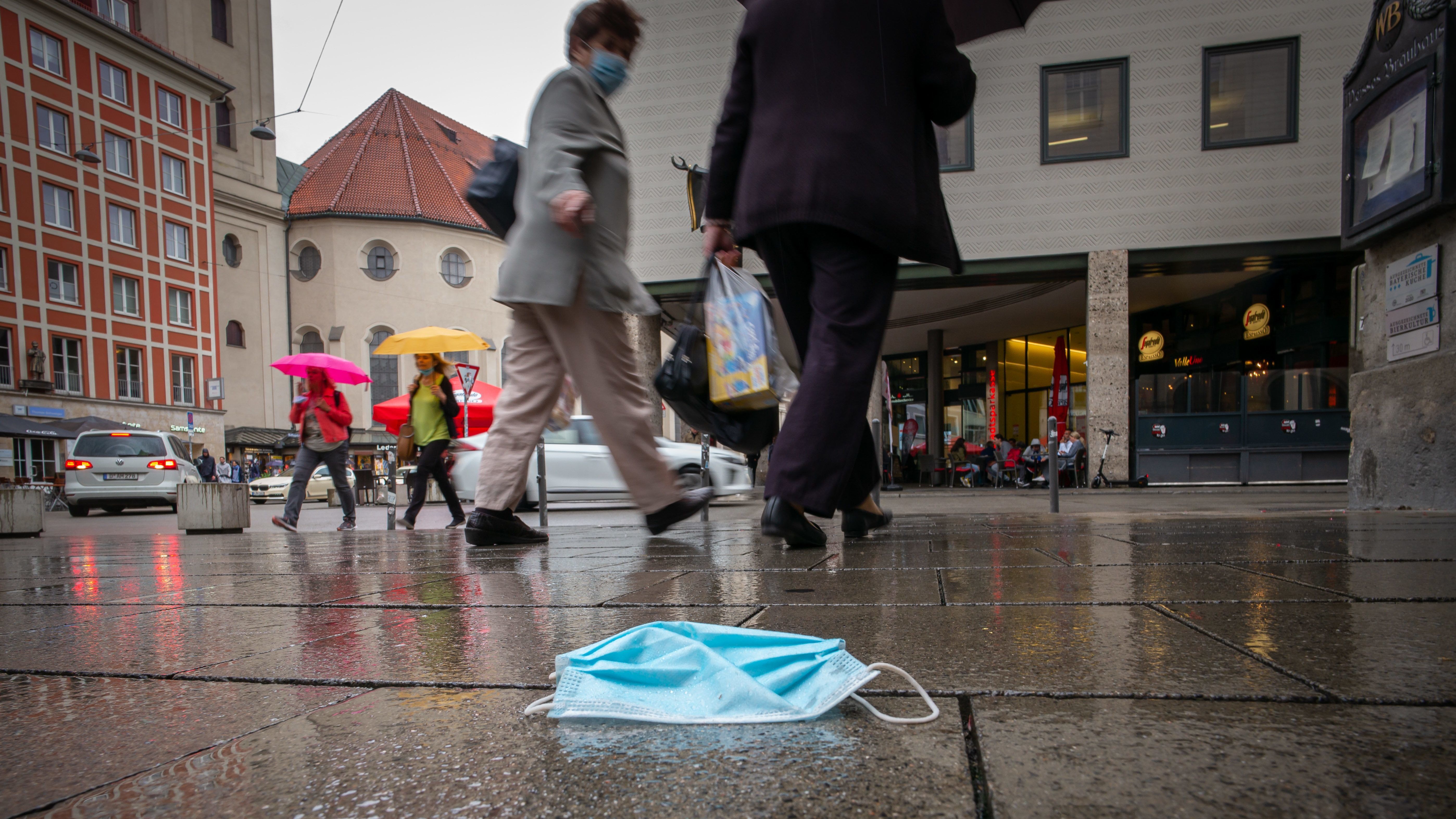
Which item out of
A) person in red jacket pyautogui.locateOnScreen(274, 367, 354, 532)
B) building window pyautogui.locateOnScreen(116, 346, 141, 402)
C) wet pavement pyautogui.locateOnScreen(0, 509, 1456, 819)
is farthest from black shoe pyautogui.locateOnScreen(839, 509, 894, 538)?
building window pyautogui.locateOnScreen(116, 346, 141, 402)

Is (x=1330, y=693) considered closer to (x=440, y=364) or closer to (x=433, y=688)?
(x=433, y=688)

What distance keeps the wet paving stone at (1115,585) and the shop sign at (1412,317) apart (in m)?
4.66

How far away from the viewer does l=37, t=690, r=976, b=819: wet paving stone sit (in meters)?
0.84

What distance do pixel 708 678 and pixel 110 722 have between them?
2.75ft

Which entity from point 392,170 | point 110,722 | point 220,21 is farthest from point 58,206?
point 110,722

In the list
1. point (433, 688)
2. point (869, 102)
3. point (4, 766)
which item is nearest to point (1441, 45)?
point (869, 102)

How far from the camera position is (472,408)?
19531 millimetres

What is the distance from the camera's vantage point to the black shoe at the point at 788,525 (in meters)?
3.04

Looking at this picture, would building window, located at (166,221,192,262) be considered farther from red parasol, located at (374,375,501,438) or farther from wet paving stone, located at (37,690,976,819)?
wet paving stone, located at (37,690,976,819)

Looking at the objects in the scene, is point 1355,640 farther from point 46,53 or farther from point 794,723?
point 46,53

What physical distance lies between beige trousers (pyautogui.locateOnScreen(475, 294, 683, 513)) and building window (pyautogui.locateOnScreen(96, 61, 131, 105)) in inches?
1449

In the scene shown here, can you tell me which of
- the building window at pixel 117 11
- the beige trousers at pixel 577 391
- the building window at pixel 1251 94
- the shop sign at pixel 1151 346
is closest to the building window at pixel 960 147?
the building window at pixel 1251 94

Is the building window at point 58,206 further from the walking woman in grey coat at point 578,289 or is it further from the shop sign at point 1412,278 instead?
the shop sign at point 1412,278

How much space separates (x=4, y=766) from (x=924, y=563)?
2.31 m
